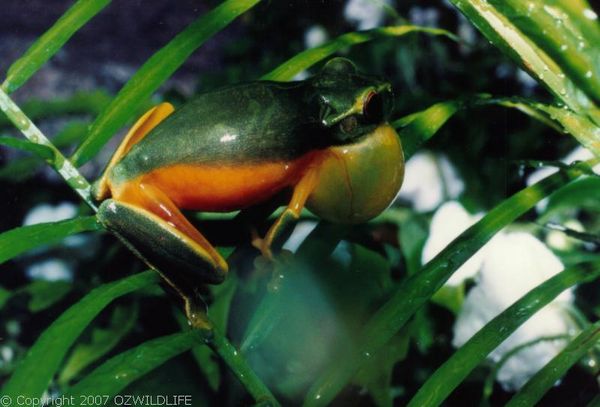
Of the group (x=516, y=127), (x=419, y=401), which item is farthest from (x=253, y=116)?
(x=516, y=127)

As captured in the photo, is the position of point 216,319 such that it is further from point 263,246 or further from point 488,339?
point 488,339

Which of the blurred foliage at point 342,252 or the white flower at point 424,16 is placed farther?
the white flower at point 424,16

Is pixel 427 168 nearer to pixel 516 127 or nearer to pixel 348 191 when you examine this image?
pixel 516 127

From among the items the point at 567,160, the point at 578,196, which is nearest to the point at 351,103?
the point at 578,196

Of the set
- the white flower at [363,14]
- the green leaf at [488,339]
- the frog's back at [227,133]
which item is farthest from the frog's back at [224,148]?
the white flower at [363,14]

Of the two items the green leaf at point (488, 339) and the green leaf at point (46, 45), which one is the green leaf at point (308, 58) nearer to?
the green leaf at point (46, 45)

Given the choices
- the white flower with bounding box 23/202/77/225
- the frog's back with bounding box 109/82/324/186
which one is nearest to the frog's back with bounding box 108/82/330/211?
the frog's back with bounding box 109/82/324/186
